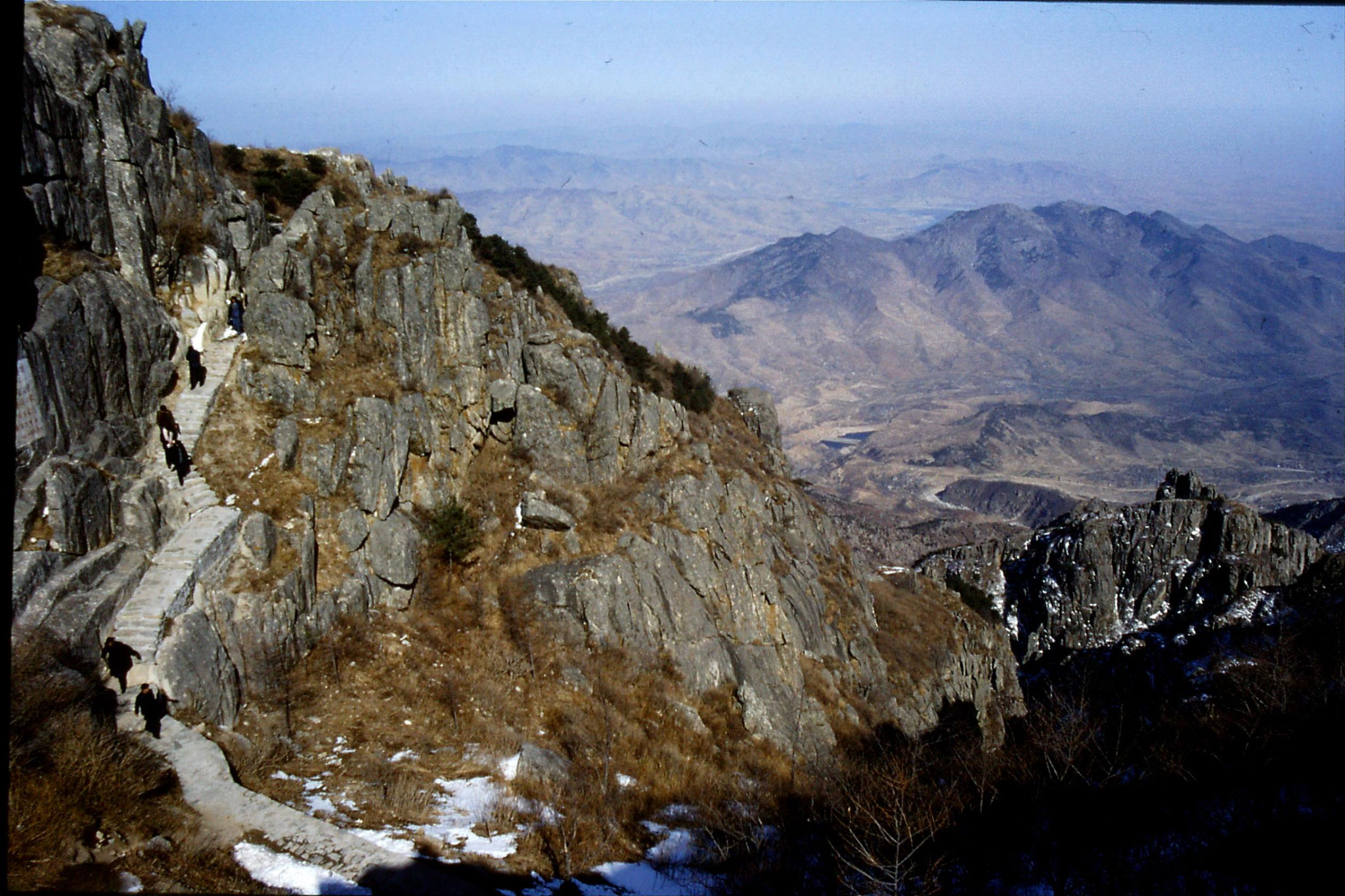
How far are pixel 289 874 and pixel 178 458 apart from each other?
1038 centimetres

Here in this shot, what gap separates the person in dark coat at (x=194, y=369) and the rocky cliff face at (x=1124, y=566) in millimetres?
64866

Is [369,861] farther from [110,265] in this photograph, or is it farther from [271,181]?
[271,181]

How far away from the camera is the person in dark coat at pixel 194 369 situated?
19.0 metres

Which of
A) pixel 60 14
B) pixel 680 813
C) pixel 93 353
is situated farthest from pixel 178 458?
pixel 680 813

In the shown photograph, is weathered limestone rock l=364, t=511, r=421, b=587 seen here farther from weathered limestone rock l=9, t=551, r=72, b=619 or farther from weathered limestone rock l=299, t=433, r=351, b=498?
weathered limestone rock l=9, t=551, r=72, b=619

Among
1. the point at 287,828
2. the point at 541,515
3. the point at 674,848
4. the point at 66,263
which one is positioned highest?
the point at 66,263

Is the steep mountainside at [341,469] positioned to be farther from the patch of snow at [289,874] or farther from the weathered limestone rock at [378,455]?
the patch of snow at [289,874]

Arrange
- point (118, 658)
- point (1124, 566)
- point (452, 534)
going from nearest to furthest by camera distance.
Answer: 1. point (118, 658)
2. point (452, 534)
3. point (1124, 566)

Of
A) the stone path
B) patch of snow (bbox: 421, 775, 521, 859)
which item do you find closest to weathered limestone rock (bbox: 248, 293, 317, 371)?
the stone path

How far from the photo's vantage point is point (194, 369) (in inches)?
751

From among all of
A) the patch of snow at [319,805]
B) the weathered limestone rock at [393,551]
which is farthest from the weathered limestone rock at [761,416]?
the patch of snow at [319,805]

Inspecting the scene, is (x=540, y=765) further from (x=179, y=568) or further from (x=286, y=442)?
(x=286, y=442)

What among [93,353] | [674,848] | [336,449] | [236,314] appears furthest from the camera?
[236,314]

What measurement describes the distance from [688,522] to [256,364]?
14.4 meters
